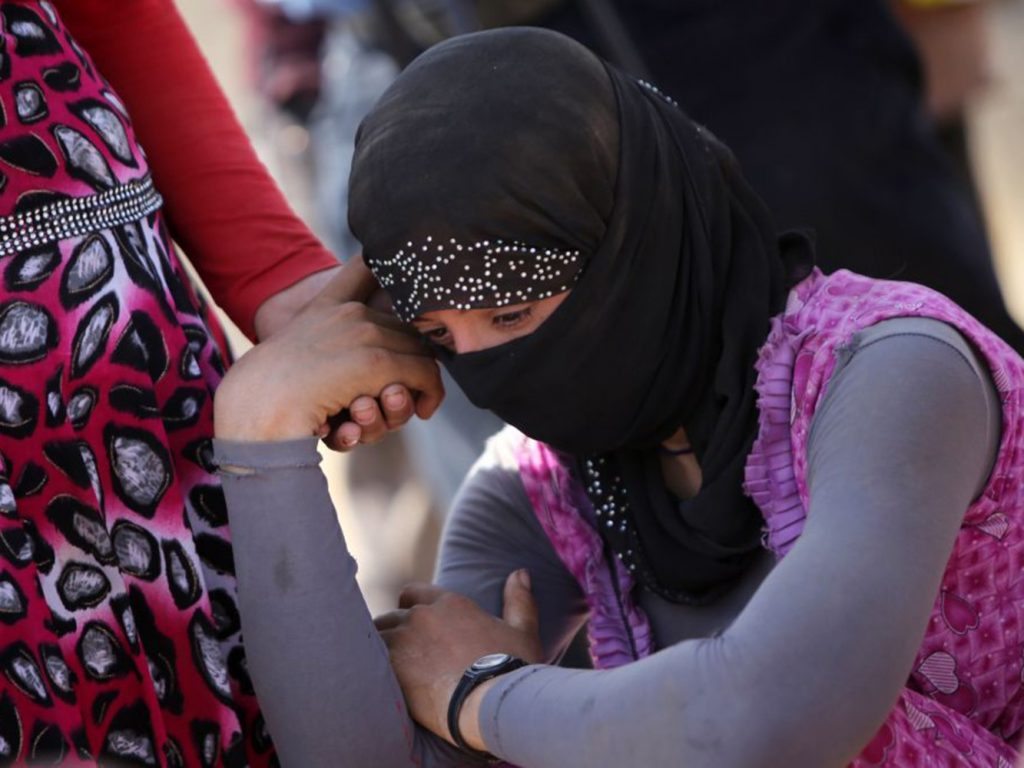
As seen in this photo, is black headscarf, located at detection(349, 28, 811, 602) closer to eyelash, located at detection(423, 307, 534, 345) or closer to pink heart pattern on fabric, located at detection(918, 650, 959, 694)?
eyelash, located at detection(423, 307, 534, 345)

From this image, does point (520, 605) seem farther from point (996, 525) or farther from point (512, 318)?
point (996, 525)

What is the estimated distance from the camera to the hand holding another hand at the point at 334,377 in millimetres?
1876

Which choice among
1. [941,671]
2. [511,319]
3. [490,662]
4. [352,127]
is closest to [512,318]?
[511,319]

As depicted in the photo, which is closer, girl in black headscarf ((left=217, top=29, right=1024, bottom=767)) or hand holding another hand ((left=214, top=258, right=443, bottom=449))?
girl in black headscarf ((left=217, top=29, right=1024, bottom=767))

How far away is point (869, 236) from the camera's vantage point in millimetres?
3027

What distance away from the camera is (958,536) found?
1.76m

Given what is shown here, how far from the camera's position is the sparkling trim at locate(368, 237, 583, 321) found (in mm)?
1750

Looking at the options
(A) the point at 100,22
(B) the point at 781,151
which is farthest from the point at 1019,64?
(A) the point at 100,22

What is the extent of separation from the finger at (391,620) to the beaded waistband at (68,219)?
564 millimetres

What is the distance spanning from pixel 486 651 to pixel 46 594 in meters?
0.51

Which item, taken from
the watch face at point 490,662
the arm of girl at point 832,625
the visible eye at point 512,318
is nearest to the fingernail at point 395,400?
the visible eye at point 512,318

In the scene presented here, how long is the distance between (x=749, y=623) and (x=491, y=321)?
1.55ft

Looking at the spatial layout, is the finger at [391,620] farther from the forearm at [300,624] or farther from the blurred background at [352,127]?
the blurred background at [352,127]

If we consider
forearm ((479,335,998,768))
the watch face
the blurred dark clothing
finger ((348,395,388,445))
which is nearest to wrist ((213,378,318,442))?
finger ((348,395,388,445))
